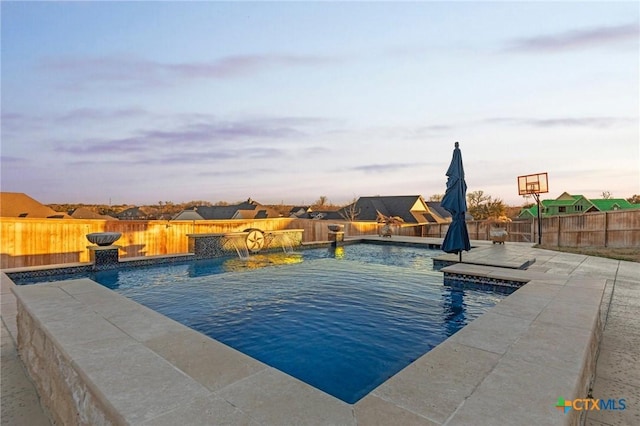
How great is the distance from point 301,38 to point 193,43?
3.64 meters

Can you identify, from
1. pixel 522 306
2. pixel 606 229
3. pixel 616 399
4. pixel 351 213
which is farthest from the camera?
pixel 351 213

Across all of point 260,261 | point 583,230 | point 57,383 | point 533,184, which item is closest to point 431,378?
point 57,383

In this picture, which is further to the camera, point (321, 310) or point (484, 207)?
point (484, 207)

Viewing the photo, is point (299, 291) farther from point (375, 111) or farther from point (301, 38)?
point (375, 111)

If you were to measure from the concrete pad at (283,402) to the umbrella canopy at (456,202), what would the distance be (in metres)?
7.07

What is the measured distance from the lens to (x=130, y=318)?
3.64 meters

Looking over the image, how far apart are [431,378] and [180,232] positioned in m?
11.5

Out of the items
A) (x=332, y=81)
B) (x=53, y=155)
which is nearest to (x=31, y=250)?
(x=332, y=81)

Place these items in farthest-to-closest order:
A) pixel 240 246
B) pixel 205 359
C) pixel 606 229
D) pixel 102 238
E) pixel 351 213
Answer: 1. pixel 351 213
2. pixel 606 229
3. pixel 240 246
4. pixel 102 238
5. pixel 205 359

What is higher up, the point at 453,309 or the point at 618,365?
the point at 618,365

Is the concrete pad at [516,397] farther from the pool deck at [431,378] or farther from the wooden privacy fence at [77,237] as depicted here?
the wooden privacy fence at [77,237]

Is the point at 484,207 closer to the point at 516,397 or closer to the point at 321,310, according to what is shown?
the point at 321,310

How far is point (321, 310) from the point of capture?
5.63 metres

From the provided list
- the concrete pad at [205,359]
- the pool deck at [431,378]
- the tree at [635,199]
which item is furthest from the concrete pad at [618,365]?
the tree at [635,199]
